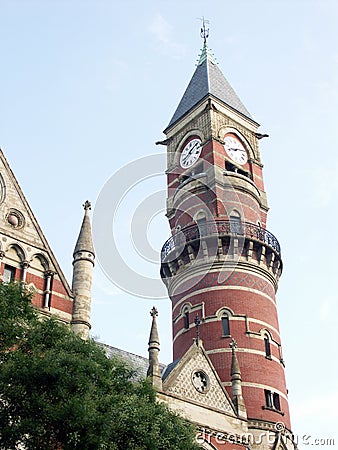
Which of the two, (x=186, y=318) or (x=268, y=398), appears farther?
(x=186, y=318)

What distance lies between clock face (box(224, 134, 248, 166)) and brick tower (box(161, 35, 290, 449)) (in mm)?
93

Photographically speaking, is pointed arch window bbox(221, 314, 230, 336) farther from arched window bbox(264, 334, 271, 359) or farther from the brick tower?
arched window bbox(264, 334, 271, 359)

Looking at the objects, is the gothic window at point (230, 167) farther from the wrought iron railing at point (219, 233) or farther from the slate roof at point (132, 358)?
the slate roof at point (132, 358)

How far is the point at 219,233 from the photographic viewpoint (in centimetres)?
3488

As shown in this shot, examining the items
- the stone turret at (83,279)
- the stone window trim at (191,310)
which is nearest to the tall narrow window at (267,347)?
the stone window trim at (191,310)

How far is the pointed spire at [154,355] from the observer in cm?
2620

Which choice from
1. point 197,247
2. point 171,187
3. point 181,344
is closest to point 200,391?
point 181,344

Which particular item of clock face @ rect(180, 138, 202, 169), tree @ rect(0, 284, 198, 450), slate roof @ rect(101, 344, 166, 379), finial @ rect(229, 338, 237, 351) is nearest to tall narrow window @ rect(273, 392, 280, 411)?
finial @ rect(229, 338, 237, 351)

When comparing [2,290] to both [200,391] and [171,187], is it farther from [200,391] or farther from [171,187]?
[171,187]

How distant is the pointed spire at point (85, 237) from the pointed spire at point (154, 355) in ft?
14.9

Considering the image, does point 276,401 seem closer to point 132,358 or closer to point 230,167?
point 132,358

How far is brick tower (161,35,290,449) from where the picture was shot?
1254 inches

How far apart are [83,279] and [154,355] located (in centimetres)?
482

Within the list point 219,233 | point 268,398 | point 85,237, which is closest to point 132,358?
point 268,398
